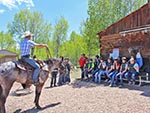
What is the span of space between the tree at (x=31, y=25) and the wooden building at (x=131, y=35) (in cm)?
2343

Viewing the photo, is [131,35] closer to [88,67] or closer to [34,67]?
[88,67]

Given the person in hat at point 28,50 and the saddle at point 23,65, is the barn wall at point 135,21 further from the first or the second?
the saddle at point 23,65

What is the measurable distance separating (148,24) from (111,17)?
14008mm

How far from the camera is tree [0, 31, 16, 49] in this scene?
37.9 m

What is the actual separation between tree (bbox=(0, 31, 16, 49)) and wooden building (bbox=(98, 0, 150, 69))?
25.8 m

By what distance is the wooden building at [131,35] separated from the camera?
40.5 feet

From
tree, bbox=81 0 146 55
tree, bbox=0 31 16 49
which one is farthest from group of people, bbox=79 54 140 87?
tree, bbox=0 31 16 49

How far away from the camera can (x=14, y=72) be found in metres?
7.02

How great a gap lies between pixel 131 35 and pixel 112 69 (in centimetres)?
237

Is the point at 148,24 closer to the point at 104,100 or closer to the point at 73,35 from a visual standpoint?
the point at 104,100

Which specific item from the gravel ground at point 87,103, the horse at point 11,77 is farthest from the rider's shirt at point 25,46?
the gravel ground at point 87,103

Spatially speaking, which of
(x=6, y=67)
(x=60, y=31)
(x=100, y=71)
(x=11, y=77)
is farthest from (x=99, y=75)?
(x=60, y=31)

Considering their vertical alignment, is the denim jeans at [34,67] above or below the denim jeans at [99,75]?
above

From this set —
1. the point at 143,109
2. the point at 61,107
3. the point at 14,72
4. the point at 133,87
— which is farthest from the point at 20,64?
the point at 133,87
